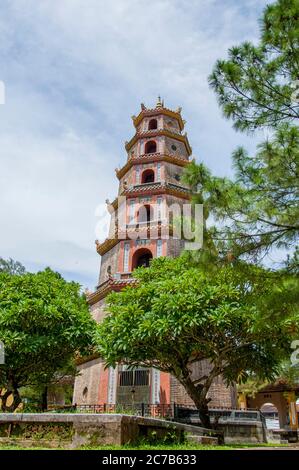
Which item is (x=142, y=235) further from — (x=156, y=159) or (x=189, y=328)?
(x=189, y=328)

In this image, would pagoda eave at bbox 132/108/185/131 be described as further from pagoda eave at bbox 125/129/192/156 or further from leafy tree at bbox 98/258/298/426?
leafy tree at bbox 98/258/298/426

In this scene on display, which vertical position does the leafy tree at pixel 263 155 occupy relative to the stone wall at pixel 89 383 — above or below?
above

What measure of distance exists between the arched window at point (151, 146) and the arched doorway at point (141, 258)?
7.48m

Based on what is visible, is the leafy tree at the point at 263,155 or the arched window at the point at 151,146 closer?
the leafy tree at the point at 263,155

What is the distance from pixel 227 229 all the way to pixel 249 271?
955 mm

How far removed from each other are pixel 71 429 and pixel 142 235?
14.6 meters

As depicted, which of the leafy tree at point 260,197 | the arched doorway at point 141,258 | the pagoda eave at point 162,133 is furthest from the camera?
the pagoda eave at point 162,133

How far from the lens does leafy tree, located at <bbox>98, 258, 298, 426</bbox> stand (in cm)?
1274

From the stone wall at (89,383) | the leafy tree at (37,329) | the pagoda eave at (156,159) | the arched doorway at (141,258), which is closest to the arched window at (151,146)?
the pagoda eave at (156,159)

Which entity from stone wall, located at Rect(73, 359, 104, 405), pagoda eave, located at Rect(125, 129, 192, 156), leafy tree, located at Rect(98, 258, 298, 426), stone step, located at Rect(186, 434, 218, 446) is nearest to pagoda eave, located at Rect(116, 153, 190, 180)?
pagoda eave, located at Rect(125, 129, 192, 156)

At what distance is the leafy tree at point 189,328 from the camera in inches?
502

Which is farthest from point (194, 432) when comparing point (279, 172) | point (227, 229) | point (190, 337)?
point (279, 172)

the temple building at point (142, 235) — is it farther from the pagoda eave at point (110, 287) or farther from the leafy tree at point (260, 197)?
the leafy tree at point (260, 197)

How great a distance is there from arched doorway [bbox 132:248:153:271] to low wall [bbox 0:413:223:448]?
1320 cm
